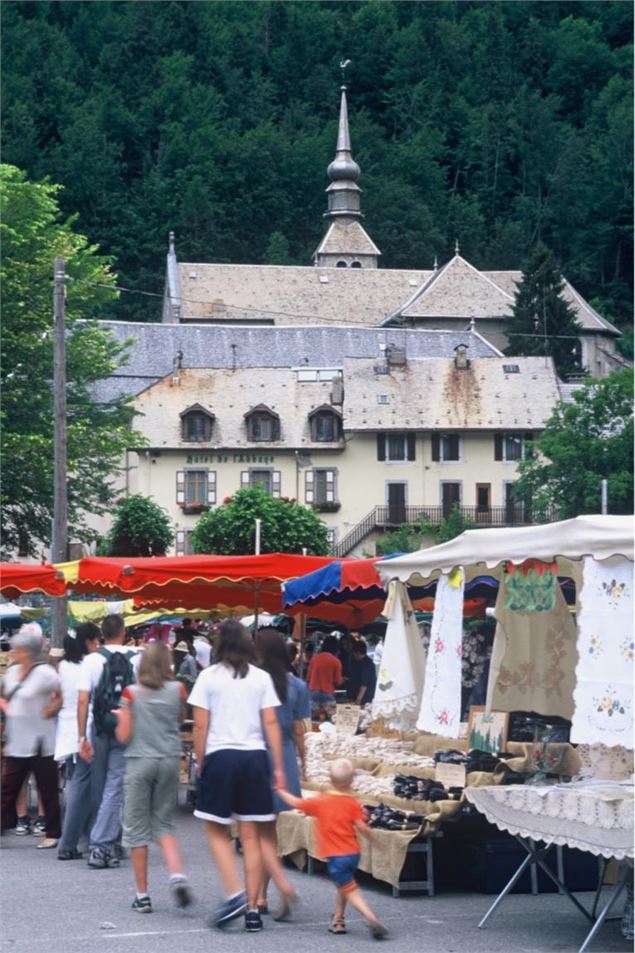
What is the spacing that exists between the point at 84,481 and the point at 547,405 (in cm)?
3788

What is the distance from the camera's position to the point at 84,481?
4466cm

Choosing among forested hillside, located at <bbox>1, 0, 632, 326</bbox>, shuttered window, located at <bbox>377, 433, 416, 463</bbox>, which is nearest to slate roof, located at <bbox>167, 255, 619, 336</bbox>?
forested hillside, located at <bbox>1, 0, 632, 326</bbox>

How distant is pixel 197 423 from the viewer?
76688 mm

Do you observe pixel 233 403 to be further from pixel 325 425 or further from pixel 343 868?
pixel 343 868

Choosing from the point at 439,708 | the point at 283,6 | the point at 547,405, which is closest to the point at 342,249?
the point at 283,6

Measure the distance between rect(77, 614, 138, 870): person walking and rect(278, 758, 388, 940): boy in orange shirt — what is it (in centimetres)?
281

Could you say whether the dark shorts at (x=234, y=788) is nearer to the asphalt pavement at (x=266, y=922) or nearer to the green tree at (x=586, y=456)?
the asphalt pavement at (x=266, y=922)

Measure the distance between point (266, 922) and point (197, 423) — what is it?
66992 mm

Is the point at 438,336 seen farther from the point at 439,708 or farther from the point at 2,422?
the point at 439,708

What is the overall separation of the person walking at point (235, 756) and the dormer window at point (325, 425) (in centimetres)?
6696

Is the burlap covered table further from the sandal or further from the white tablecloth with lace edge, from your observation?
the white tablecloth with lace edge

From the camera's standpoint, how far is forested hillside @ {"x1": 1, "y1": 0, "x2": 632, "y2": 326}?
12281 centimetres

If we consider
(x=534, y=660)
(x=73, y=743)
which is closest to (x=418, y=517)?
(x=73, y=743)

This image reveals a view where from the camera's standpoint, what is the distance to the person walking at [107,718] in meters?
12.3
